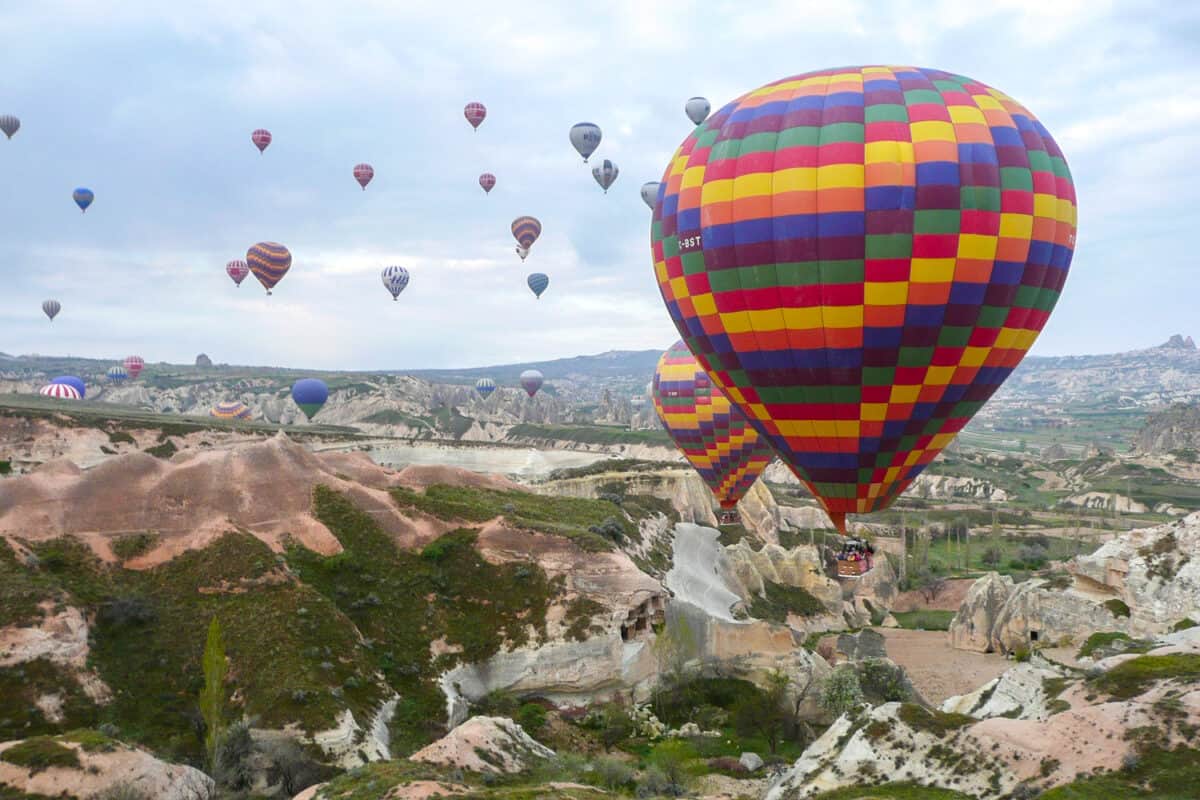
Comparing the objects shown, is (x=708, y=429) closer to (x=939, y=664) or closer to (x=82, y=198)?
(x=939, y=664)

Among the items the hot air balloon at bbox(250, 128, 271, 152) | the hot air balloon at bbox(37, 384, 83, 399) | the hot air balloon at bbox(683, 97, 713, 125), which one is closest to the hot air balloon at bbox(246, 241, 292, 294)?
the hot air balloon at bbox(250, 128, 271, 152)

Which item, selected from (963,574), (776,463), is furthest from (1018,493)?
(963,574)

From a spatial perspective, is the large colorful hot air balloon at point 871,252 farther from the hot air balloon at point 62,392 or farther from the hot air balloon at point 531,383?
the hot air balloon at point 62,392

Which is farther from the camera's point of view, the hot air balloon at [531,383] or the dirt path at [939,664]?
the hot air balloon at [531,383]

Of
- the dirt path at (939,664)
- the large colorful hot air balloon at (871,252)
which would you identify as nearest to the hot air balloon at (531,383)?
the dirt path at (939,664)

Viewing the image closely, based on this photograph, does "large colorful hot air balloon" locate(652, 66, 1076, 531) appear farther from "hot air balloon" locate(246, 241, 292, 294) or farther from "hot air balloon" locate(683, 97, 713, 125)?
"hot air balloon" locate(246, 241, 292, 294)

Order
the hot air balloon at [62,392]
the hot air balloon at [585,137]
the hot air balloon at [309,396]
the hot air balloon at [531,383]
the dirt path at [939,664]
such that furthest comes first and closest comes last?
the hot air balloon at [531,383], the hot air balloon at [62,392], the hot air balloon at [309,396], the hot air balloon at [585,137], the dirt path at [939,664]
